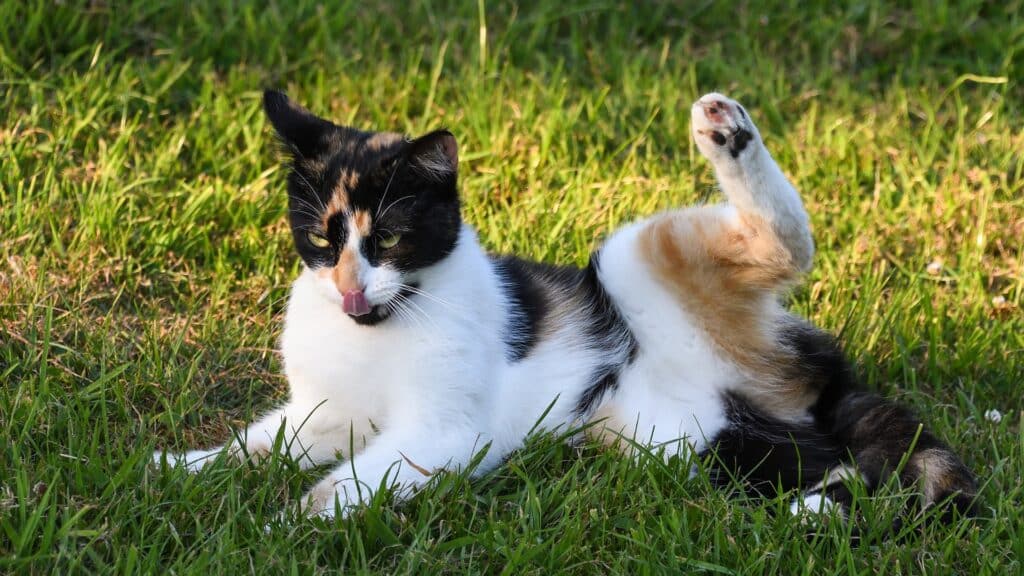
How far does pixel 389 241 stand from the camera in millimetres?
2775

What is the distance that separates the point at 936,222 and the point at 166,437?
116 inches

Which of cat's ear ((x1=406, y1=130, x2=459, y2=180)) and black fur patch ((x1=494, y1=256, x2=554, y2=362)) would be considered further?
black fur patch ((x1=494, y1=256, x2=554, y2=362))

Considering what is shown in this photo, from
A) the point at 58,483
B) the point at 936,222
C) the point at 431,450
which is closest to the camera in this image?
the point at 58,483

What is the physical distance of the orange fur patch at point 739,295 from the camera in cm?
305

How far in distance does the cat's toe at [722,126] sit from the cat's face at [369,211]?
2.06 feet

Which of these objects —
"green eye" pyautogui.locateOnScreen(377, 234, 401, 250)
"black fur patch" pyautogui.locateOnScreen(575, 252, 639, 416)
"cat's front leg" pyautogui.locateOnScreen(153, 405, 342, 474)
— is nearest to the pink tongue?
"green eye" pyautogui.locateOnScreen(377, 234, 401, 250)

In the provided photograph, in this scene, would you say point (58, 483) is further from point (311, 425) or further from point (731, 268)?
point (731, 268)

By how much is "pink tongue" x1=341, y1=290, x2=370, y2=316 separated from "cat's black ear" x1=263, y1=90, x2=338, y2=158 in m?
0.40

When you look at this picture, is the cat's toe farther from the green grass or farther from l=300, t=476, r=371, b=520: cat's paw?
l=300, t=476, r=371, b=520: cat's paw

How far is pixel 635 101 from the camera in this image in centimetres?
488

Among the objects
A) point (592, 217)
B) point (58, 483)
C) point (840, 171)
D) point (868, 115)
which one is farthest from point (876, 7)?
point (58, 483)

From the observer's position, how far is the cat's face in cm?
275

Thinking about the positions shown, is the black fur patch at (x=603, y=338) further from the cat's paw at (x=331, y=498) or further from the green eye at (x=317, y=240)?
the green eye at (x=317, y=240)

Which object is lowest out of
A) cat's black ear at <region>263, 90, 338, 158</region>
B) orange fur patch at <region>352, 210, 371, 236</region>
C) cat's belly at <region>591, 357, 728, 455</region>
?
cat's belly at <region>591, 357, 728, 455</region>
